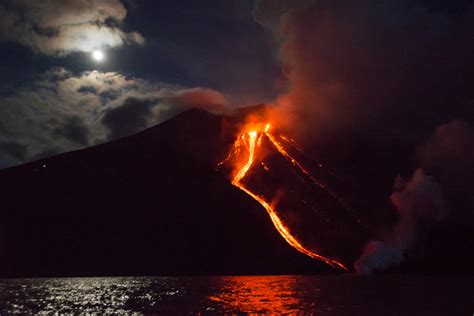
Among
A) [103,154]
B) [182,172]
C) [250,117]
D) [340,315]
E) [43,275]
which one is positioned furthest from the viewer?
[250,117]

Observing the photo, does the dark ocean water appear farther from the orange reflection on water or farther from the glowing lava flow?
the glowing lava flow

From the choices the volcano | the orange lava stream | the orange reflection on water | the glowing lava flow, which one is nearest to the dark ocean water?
the orange reflection on water

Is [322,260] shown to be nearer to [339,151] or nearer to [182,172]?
[182,172]

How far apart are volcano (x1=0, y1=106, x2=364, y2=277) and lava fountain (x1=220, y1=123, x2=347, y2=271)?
8.92 ft

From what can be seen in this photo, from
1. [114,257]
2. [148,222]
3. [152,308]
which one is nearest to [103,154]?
[148,222]

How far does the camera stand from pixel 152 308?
53.0 meters

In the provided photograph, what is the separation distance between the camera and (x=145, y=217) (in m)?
149

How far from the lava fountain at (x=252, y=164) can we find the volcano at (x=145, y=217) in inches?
107

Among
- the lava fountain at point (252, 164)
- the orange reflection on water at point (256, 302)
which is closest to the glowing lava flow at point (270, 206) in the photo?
the lava fountain at point (252, 164)

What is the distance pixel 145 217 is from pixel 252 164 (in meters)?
36.8

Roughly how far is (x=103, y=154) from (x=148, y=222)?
4242 centimetres

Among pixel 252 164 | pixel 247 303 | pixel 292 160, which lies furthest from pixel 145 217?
pixel 247 303

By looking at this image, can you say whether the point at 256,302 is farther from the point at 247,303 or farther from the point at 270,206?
the point at 270,206

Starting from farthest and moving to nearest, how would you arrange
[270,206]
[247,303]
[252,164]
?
[252,164], [270,206], [247,303]
